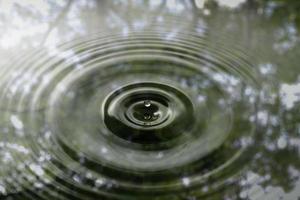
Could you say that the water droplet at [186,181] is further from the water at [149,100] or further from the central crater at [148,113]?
the central crater at [148,113]

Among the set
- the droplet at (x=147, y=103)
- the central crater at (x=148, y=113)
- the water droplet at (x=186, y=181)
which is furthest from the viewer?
the droplet at (x=147, y=103)

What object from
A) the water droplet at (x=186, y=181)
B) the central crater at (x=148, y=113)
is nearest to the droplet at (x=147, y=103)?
the central crater at (x=148, y=113)

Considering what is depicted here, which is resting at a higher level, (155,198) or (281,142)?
(281,142)

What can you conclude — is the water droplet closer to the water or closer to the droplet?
the water

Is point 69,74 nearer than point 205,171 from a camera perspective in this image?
No

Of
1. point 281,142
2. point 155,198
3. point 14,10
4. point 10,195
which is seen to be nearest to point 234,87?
point 281,142

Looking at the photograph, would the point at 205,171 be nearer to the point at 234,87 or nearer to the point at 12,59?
the point at 234,87

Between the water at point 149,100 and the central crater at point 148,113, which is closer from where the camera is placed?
the water at point 149,100

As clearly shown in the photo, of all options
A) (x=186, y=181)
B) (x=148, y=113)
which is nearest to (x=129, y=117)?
(x=148, y=113)

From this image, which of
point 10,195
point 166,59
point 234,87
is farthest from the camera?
point 166,59
